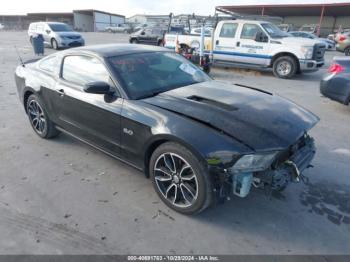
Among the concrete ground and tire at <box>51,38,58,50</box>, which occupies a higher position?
tire at <box>51,38,58,50</box>

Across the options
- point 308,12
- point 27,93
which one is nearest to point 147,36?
point 27,93

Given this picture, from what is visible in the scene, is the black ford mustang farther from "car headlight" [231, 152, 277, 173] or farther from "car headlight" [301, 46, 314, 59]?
"car headlight" [301, 46, 314, 59]

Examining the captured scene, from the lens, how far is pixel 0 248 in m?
2.31

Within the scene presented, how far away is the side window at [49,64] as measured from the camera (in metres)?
3.91

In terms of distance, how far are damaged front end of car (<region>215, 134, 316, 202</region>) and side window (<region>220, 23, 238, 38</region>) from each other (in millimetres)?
8660

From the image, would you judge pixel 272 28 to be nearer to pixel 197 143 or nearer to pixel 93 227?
pixel 197 143

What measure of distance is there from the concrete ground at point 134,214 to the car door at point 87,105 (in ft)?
1.57

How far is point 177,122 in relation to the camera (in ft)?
8.23

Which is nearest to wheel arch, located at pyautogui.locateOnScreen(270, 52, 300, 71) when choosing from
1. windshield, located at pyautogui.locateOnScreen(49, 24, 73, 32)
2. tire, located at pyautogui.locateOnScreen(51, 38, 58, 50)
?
tire, located at pyautogui.locateOnScreen(51, 38, 58, 50)

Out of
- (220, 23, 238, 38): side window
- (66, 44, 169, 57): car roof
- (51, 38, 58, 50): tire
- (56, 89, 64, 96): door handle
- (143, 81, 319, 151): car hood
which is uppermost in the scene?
(220, 23, 238, 38): side window

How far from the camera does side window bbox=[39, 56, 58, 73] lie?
12.8ft

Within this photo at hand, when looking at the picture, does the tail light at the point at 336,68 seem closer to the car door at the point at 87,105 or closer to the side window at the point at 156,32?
the car door at the point at 87,105

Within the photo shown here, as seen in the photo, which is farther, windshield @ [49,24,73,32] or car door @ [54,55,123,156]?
windshield @ [49,24,73,32]

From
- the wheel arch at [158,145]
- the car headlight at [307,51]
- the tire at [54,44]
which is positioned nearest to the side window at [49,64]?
the wheel arch at [158,145]
